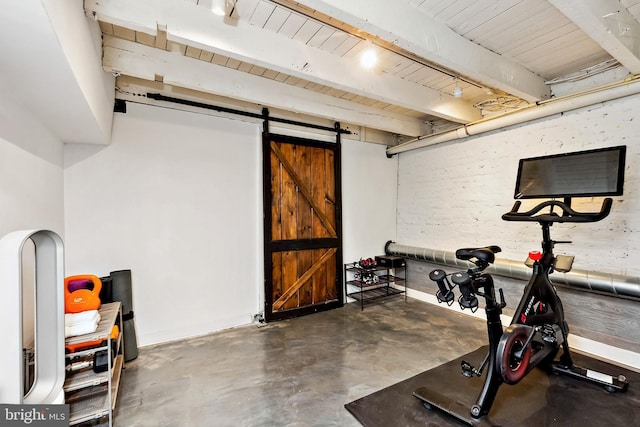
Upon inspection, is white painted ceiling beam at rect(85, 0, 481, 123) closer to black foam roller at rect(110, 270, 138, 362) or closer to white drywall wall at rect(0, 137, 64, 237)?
white drywall wall at rect(0, 137, 64, 237)

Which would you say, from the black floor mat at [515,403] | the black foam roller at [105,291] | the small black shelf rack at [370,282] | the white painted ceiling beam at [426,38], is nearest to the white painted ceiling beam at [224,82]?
the white painted ceiling beam at [426,38]

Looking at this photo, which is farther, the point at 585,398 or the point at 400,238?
the point at 400,238

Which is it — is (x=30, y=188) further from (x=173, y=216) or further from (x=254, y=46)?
(x=254, y=46)

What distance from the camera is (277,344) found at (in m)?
3.04

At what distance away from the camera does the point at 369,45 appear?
2445 millimetres

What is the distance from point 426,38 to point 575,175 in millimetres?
1677

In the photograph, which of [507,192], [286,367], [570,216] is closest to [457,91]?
[507,192]

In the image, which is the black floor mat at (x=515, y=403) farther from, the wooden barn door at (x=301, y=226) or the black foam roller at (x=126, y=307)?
the black foam roller at (x=126, y=307)

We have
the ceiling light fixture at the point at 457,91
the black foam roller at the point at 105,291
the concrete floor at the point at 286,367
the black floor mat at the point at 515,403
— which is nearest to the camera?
the black floor mat at the point at 515,403

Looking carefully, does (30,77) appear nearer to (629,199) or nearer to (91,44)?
(91,44)

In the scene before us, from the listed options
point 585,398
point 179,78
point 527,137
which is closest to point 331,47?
point 179,78

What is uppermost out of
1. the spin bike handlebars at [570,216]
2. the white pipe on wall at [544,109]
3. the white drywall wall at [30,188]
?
the white pipe on wall at [544,109]

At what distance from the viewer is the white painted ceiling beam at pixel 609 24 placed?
1.60m

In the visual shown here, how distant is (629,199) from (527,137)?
1090 millimetres
